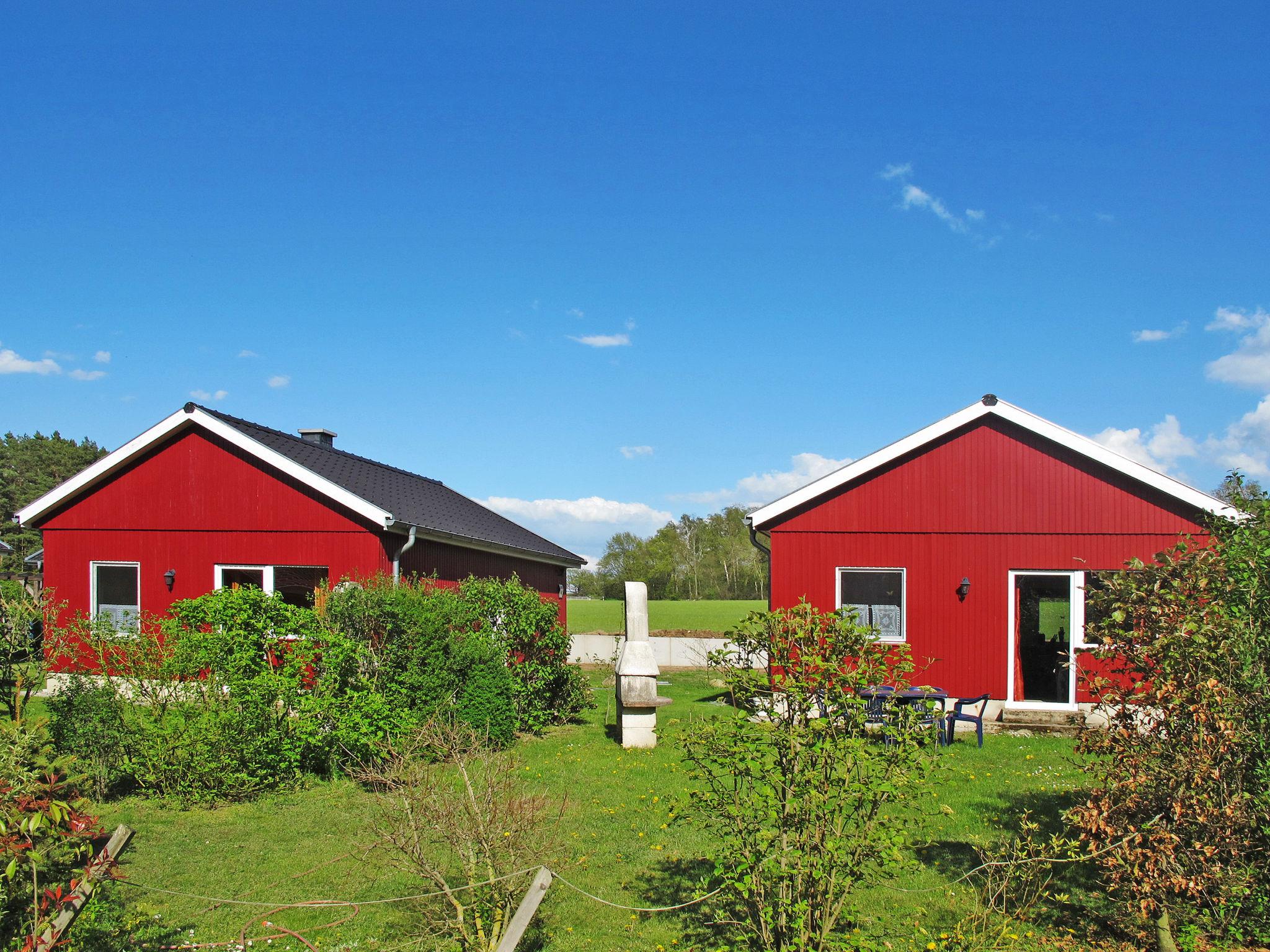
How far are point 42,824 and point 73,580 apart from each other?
1409cm

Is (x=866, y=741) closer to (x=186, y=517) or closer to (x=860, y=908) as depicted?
(x=860, y=908)

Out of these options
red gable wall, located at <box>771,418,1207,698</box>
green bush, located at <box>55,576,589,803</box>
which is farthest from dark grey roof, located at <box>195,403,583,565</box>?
red gable wall, located at <box>771,418,1207,698</box>

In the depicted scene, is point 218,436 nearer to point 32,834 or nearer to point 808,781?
point 32,834

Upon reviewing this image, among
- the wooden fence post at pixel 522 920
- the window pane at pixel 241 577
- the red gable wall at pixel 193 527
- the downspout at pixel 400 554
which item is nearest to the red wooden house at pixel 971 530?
the downspout at pixel 400 554

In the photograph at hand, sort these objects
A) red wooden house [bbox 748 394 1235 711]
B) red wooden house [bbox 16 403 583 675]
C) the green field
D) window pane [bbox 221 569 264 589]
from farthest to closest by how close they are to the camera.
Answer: the green field → window pane [bbox 221 569 264 589] → red wooden house [bbox 16 403 583 675] → red wooden house [bbox 748 394 1235 711]

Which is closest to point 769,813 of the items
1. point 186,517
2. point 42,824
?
point 42,824

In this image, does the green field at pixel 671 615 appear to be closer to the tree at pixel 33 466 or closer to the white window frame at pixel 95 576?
the white window frame at pixel 95 576

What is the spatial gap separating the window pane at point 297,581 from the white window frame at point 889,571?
9013 millimetres

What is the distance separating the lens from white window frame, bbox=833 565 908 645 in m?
14.5

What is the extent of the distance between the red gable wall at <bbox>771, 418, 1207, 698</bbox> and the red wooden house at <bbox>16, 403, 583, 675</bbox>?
6490mm

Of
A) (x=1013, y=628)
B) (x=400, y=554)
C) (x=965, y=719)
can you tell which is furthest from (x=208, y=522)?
(x=1013, y=628)

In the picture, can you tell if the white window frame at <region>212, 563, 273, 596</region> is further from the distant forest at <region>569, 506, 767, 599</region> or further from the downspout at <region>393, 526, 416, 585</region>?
the distant forest at <region>569, 506, 767, 599</region>

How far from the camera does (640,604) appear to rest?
13367mm

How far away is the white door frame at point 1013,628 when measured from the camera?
13.9 metres
